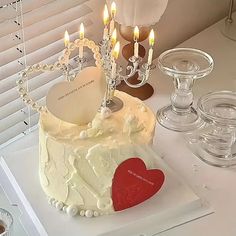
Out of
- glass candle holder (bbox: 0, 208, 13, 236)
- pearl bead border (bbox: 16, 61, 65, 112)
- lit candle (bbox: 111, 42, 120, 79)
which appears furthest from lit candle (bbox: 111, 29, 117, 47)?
glass candle holder (bbox: 0, 208, 13, 236)

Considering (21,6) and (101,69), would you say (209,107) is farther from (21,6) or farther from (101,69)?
(21,6)

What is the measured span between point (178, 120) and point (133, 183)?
362 mm

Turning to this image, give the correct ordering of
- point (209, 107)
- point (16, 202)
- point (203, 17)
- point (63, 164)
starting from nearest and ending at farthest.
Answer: point (63, 164), point (16, 202), point (209, 107), point (203, 17)

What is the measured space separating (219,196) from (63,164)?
0.35 m

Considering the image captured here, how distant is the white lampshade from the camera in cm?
155

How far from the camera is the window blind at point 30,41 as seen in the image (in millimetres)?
1470

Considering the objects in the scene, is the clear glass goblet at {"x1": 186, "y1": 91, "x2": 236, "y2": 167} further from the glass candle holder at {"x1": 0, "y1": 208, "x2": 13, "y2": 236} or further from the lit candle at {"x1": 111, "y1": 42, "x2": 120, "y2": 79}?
the glass candle holder at {"x1": 0, "y1": 208, "x2": 13, "y2": 236}

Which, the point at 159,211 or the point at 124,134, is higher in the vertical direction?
the point at 124,134

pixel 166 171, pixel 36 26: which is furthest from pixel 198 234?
pixel 36 26

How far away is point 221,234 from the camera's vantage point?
131 centimetres

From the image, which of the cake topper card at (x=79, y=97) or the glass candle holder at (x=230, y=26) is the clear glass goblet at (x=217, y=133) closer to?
the cake topper card at (x=79, y=97)

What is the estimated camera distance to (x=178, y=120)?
1.60 m

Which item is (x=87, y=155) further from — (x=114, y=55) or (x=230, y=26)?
(x=230, y=26)

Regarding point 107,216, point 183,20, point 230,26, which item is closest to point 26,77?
point 107,216
